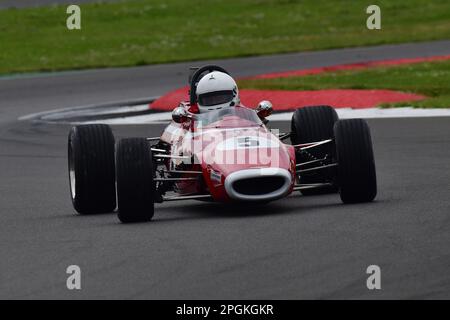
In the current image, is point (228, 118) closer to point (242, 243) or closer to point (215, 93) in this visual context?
point (215, 93)

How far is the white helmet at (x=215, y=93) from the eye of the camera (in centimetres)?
1304

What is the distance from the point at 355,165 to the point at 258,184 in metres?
0.99

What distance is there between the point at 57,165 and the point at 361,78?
1055cm

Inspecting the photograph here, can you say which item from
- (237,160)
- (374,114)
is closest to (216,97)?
(237,160)

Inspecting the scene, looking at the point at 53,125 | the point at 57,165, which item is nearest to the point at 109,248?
the point at 57,165

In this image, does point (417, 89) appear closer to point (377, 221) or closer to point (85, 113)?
point (85, 113)

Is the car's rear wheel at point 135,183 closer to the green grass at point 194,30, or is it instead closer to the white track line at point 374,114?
the white track line at point 374,114

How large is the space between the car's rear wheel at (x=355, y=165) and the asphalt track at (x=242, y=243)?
0.18 m

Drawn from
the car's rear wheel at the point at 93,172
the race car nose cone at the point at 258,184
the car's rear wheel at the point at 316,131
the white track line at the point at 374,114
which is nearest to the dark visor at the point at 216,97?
the car's rear wheel at the point at 316,131

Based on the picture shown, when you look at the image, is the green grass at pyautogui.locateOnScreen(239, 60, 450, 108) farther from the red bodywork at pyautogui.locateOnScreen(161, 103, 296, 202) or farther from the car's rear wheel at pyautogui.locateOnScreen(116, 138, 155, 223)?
the car's rear wheel at pyautogui.locateOnScreen(116, 138, 155, 223)

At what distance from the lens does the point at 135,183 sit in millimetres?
11484

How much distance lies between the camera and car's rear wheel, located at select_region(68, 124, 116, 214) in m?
12.6
